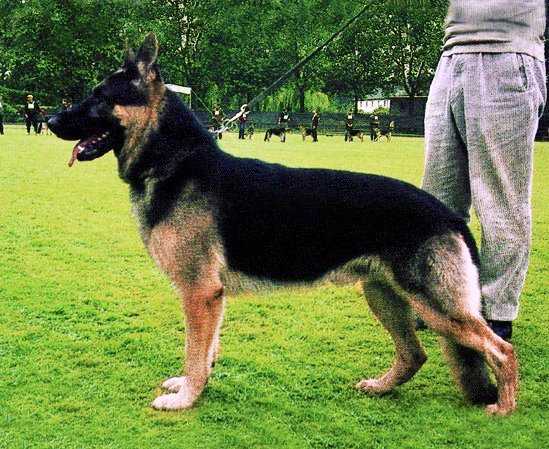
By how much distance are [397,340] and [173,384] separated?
1407 millimetres

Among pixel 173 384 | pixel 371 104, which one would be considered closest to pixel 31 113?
pixel 173 384

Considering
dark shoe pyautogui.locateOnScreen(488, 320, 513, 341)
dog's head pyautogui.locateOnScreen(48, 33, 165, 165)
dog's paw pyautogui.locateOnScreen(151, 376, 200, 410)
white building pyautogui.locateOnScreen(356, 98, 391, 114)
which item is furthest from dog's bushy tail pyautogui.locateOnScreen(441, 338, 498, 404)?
white building pyautogui.locateOnScreen(356, 98, 391, 114)

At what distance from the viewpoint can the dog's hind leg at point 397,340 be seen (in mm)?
3896

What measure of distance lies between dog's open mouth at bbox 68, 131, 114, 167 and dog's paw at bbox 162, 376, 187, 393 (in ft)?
4.65

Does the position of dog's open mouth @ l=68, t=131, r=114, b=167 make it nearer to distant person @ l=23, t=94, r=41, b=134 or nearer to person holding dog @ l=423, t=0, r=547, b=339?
person holding dog @ l=423, t=0, r=547, b=339

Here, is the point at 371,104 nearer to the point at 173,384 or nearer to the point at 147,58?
the point at 147,58

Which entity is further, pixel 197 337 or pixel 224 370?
pixel 224 370

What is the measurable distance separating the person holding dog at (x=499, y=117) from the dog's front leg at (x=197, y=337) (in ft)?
6.58

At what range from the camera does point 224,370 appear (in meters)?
4.20

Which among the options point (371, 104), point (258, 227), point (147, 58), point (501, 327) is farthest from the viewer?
point (371, 104)

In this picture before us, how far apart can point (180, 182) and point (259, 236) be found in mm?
561

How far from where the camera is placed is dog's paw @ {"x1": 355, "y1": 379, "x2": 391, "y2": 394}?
387cm

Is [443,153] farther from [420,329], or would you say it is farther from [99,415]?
[99,415]

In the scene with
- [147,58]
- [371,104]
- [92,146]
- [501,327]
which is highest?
[371,104]
